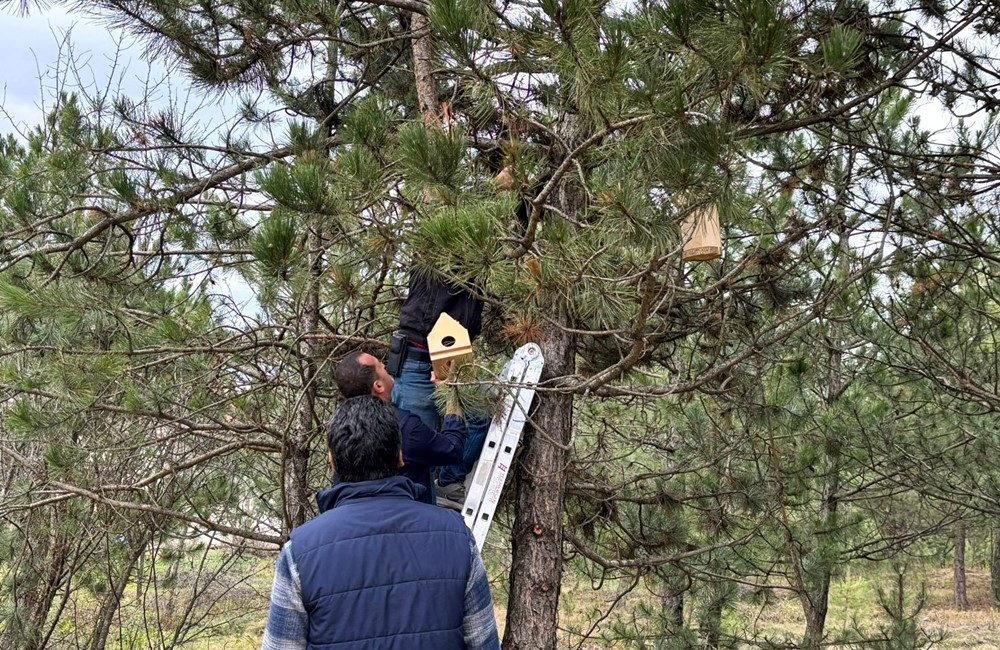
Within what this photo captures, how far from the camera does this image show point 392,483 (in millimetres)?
1942

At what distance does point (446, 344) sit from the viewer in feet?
9.83

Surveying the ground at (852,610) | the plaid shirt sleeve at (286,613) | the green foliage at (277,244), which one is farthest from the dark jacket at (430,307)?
the ground at (852,610)

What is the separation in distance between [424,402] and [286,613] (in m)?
1.47

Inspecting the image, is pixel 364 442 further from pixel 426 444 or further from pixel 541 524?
pixel 541 524

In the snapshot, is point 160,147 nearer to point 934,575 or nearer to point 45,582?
point 45,582

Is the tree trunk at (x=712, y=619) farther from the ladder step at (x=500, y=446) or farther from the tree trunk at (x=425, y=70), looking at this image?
the tree trunk at (x=425, y=70)

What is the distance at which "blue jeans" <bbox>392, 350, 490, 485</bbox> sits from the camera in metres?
3.23

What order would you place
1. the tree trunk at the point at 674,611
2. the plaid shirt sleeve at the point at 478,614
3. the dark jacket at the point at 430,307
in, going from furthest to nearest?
1. the tree trunk at the point at 674,611
2. the dark jacket at the point at 430,307
3. the plaid shirt sleeve at the point at 478,614

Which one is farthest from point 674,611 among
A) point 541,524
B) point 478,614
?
point 478,614

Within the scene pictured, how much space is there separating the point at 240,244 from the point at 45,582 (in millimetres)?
2972

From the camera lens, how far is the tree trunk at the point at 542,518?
3.42 m

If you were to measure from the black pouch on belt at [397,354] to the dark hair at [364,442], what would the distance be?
1.23 metres

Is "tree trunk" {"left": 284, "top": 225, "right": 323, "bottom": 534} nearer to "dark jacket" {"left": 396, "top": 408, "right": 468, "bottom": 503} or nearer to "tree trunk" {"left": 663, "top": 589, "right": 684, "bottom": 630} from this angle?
"dark jacket" {"left": 396, "top": 408, "right": 468, "bottom": 503}

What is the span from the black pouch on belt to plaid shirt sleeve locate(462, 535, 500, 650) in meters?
1.37
